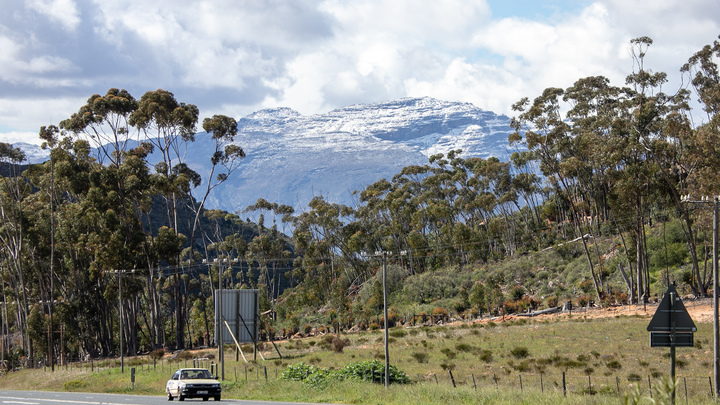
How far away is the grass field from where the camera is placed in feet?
76.5

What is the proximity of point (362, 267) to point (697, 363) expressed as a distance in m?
80.1

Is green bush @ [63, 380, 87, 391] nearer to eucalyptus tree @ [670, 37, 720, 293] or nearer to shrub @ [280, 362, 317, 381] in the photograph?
shrub @ [280, 362, 317, 381]

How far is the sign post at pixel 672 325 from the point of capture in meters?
14.7

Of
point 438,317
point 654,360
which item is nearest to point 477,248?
point 438,317

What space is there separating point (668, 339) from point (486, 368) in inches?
850

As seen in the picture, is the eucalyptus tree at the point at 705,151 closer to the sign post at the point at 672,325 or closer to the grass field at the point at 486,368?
the grass field at the point at 486,368

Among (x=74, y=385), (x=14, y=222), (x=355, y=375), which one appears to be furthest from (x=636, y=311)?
(x=14, y=222)

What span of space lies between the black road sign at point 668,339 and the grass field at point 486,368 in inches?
151

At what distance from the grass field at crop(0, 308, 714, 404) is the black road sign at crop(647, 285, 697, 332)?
4.00m

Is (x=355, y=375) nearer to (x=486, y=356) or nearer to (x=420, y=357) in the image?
(x=420, y=357)

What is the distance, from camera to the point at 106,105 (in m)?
69.1

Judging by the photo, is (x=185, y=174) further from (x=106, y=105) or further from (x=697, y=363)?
(x=697, y=363)

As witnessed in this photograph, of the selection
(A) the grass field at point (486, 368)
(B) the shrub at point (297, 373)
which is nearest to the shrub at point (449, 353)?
(A) the grass field at point (486, 368)

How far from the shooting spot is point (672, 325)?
1480cm
